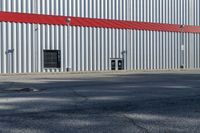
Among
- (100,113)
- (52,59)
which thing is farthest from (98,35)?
(100,113)

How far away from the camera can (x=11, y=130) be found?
8.59m

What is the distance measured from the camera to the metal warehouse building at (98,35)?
107 ft

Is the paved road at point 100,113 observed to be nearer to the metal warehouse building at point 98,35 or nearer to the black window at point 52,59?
the metal warehouse building at point 98,35

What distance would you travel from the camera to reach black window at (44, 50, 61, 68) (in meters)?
34.6

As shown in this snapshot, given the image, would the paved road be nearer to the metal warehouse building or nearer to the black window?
the metal warehouse building

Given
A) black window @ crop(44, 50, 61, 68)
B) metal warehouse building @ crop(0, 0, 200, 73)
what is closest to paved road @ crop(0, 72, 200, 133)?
metal warehouse building @ crop(0, 0, 200, 73)

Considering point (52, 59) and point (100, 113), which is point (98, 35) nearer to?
point (52, 59)

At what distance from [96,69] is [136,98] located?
23.4 m

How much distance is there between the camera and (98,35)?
3712cm

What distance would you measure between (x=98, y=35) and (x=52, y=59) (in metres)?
4.23

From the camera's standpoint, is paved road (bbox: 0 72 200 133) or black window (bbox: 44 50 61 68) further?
black window (bbox: 44 50 61 68)

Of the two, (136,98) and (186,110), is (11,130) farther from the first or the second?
(136,98)

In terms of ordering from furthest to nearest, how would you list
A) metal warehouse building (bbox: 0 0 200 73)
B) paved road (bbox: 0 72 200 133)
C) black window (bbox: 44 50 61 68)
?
black window (bbox: 44 50 61 68), metal warehouse building (bbox: 0 0 200 73), paved road (bbox: 0 72 200 133)

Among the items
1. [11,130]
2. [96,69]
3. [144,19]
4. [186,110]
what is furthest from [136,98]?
[144,19]
